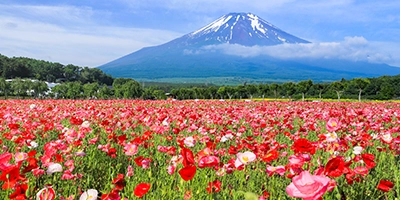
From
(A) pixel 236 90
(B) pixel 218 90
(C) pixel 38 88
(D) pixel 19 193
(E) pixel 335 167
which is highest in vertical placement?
(E) pixel 335 167

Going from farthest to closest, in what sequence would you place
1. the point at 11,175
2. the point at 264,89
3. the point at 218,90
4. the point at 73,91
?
the point at 218,90 < the point at 264,89 < the point at 73,91 < the point at 11,175

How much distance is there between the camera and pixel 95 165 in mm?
3426

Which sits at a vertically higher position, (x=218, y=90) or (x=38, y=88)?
(x=38, y=88)

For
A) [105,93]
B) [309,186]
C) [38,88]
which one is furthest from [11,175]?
[105,93]

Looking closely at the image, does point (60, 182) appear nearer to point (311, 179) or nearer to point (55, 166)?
point (55, 166)

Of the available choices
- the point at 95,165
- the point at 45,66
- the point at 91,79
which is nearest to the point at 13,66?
the point at 45,66

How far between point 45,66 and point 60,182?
120436 mm

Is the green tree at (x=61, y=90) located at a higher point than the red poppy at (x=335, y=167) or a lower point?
lower

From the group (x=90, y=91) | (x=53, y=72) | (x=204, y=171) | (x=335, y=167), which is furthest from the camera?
(x=53, y=72)

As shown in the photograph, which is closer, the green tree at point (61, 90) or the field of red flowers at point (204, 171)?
the field of red flowers at point (204, 171)

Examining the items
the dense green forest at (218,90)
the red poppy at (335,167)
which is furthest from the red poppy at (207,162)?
the dense green forest at (218,90)

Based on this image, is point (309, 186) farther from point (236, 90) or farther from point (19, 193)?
point (236, 90)

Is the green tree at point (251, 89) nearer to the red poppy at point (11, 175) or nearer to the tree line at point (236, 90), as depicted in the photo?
the tree line at point (236, 90)

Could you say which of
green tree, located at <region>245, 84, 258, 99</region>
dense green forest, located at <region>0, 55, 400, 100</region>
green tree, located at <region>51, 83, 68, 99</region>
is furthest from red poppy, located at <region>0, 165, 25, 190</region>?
green tree, located at <region>245, 84, 258, 99</region>
